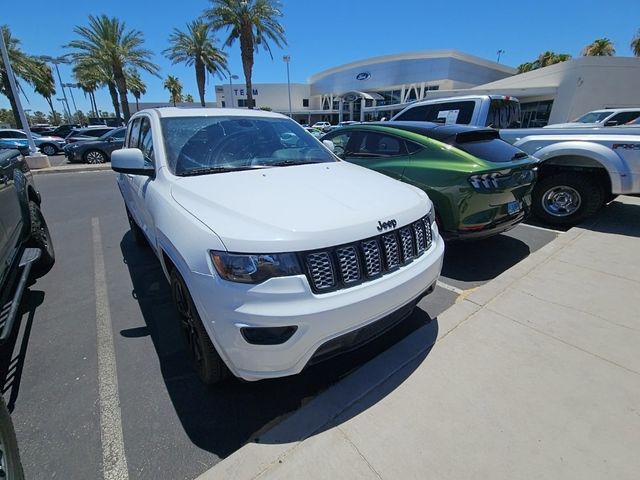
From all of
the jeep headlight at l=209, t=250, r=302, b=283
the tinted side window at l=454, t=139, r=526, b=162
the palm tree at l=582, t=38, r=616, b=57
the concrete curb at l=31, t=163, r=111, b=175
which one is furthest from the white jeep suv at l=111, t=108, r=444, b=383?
the palm tree at l=582, t=38, r=616, b=57

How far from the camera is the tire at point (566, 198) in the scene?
5.23 metres

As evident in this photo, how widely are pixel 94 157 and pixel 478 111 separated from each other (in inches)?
637

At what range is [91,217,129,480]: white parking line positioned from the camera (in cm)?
179

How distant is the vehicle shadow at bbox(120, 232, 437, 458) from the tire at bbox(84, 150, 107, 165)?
51.2 ft

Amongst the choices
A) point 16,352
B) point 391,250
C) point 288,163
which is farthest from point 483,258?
point 16,352

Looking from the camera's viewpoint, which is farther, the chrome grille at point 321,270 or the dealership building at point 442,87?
the dealership building at point 442,87

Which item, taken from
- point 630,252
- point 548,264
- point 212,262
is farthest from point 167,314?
point 630,252

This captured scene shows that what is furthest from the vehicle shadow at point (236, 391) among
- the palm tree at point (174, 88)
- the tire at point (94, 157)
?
the palm tree at point (174, 88)

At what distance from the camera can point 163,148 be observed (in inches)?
109

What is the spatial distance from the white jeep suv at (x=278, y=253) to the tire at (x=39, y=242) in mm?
1905

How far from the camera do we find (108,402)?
2.19 m

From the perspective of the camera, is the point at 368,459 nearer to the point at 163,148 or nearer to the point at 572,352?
the point at 572,352

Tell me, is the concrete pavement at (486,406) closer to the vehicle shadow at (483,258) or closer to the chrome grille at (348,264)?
the vehicle shadow at (483,258)

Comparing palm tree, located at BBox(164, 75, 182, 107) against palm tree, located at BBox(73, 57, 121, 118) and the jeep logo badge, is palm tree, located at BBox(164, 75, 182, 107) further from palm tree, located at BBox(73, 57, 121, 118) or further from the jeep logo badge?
the jeep logo badge
